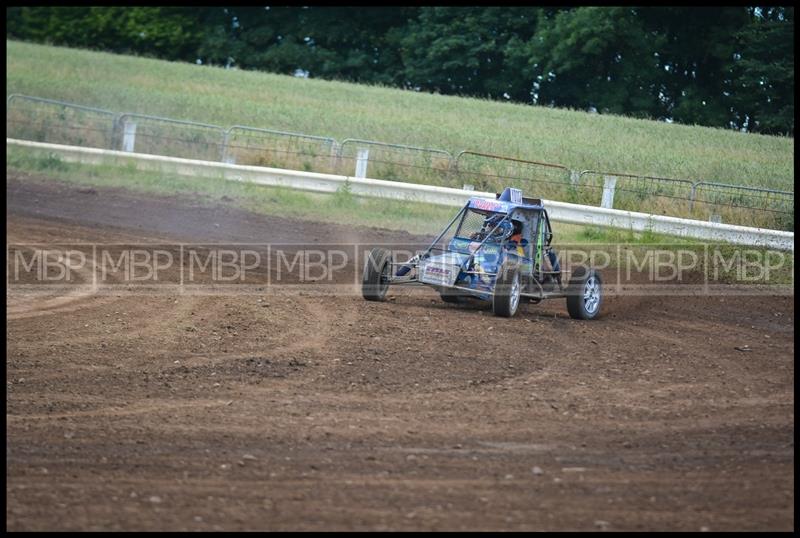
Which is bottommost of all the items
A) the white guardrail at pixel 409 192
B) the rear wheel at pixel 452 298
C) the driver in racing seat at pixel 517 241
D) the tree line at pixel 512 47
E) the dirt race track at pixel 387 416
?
the dirt race track at pixel 387 416

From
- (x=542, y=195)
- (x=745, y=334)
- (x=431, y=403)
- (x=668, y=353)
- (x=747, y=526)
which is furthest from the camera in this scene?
(x=542, y=195)

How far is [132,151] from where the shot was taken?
2734 centimetres

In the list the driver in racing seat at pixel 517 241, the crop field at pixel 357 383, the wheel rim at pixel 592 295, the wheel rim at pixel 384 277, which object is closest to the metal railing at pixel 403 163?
the crop field at pixel 357 383

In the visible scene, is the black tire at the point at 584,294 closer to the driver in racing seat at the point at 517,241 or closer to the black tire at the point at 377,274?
the driver in racing seat at the point at 517,241

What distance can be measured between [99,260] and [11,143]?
12255mm

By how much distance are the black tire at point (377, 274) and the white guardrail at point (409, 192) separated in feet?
22.0

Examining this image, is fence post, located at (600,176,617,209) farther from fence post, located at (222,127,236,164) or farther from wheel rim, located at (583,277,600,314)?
fence post, located at (222,127,236,164)

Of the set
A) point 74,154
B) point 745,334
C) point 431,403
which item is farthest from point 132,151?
point 431,403

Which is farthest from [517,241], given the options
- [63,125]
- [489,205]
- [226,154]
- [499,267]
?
[63,125]

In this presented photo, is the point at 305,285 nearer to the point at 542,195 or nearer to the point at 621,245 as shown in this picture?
the point at 621,245

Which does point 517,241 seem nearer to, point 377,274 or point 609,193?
point 377,274

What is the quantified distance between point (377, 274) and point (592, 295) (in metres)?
2.74

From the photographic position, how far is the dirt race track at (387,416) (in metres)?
6.27

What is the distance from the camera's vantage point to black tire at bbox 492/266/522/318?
41.7 feet
